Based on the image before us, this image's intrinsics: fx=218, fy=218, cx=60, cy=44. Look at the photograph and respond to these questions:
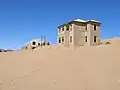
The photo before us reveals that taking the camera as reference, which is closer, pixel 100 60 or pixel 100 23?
pixel 100 60

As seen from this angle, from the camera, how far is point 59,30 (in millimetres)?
37469

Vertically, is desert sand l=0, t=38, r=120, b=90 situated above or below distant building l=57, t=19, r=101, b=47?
below

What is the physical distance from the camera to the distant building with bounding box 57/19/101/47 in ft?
107

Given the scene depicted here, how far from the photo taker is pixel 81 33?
33.2m

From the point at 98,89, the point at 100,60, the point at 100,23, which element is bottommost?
the point at 98,89

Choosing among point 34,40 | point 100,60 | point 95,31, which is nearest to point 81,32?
point 95,31

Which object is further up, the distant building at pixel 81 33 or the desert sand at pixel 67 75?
the distant building at pixel 81 33

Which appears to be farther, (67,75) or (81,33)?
(81,33)

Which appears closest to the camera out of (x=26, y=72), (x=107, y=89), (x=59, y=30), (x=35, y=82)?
(x=107, y=89)

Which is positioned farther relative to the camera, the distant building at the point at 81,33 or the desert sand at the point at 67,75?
the distant building at the point at 81,33

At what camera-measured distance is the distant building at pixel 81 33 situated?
3247 cm

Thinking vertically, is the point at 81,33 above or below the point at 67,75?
above

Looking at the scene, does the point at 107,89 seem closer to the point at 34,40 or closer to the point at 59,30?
the point at 59,30

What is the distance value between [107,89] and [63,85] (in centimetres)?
201
